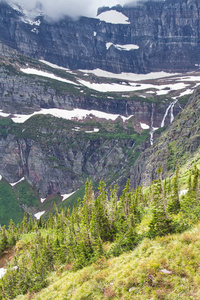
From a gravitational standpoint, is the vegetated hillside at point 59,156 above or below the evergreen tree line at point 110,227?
below

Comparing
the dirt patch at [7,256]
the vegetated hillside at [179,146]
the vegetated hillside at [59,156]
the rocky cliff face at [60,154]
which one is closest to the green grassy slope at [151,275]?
the dirt patch at [7,256]

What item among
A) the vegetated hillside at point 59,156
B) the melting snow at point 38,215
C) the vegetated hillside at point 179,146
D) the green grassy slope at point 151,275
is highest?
the green grassy slope at point 151,275

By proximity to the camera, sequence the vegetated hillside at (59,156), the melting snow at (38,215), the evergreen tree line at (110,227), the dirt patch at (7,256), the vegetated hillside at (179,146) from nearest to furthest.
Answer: the evergreen tree line at (110,227) < the dirt patch at (7,256) < the vegetated hillside at (179,146) < the melting snow at (38,215) < the vegetated hillside at (59,156)

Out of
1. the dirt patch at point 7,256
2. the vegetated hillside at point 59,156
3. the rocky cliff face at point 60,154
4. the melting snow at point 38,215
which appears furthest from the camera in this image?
the rocky cliff face at point 60,154

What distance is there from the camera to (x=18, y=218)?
490 feet

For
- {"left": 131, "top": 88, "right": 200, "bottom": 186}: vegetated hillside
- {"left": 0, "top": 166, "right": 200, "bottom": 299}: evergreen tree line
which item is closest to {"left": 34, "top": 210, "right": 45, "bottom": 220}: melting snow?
{"left": 131, "top": 88, "right": 200, "bottom": 186}: vegetated hillside

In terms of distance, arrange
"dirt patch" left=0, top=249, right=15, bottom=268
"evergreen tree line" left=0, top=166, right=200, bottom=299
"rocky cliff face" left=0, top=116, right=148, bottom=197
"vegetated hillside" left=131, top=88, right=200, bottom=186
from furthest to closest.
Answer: "rocky cliff face" left=0, top=116, right=148, bottom=197, "vegetated hillside" left=131, top=88, right=200, bottom=186, "dirt patch" left=0, top=249, right=15, bottom=268, "evergreen tree line" left=0, top=166, right=200, bottom=299

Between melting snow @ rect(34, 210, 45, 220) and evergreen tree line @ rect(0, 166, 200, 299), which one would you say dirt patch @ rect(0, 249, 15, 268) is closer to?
evergreen tree line @ rect(0, 166, 200, 299)

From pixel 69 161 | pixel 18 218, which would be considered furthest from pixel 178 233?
pixel 69 161

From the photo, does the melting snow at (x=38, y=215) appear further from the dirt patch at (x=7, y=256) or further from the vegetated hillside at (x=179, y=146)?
the dirt patch at (x=7, y=256)

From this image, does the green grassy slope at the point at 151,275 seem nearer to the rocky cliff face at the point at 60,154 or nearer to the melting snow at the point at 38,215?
the melting snow at the point at 38,215

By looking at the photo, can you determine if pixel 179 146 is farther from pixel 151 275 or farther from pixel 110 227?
pixel 151 275

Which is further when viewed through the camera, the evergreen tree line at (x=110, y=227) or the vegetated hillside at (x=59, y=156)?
the vegetated hillside at (x=59, y=156)

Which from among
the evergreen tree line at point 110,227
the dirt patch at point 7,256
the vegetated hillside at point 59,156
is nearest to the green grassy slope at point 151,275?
the evergreen tree line at point 110,227
